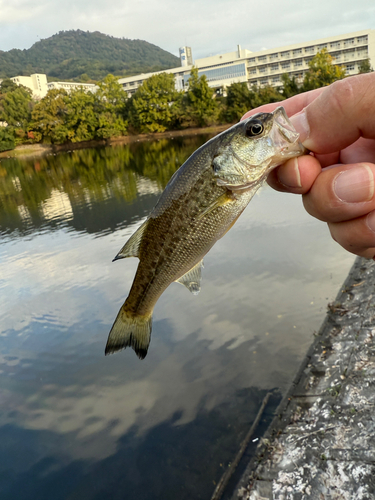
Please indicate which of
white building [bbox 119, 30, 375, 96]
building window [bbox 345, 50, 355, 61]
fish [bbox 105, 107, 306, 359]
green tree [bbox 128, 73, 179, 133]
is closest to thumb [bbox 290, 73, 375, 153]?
fish [bbox 105, 107, 306, 359]

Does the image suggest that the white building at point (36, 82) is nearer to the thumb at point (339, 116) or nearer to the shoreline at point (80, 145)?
the shoreline at point (80, 145)

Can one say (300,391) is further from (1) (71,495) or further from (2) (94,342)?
(2) (94,342)

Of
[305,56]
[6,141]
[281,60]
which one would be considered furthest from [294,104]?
[281,60]

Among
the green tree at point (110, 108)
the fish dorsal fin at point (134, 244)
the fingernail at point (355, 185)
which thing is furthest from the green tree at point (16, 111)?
the fingernail at point (355, 185)

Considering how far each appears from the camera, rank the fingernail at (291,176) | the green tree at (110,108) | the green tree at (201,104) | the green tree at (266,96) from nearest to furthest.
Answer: the fingernail at (291,176) < the green tree at (266,96) < the green tree at (201,104) < the green tree at (110,108)

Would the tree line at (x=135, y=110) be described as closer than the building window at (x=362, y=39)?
Yes

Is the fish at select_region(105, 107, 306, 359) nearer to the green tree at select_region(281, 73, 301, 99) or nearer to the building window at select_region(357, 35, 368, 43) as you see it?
the green tree at select_region(281, 73, 301, 99)
